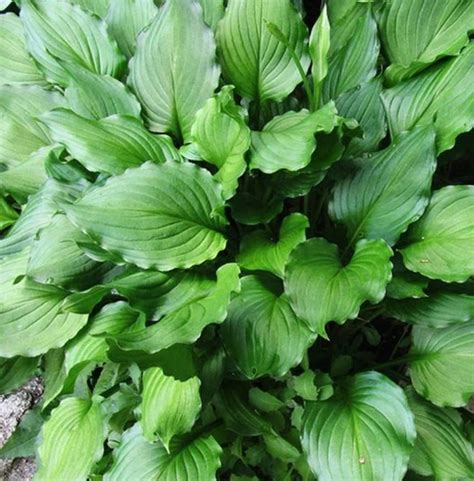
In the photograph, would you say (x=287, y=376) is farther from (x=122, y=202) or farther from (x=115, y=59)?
(x=115, y=59)

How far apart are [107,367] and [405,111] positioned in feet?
2.51

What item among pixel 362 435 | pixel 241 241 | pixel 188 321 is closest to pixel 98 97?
pixel 241 241

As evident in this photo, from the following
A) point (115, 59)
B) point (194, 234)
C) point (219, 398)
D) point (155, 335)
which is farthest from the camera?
point (115, 59)

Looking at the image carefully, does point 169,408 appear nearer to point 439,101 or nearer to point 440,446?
point 440,446

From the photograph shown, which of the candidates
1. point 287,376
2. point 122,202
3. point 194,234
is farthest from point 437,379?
point 122,202

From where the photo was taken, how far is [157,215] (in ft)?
3.26

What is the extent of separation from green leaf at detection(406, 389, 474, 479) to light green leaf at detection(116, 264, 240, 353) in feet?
1.50

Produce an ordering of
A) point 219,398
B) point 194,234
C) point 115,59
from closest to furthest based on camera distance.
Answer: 1. point 194,234
2. point 219,398
3. point 115,59

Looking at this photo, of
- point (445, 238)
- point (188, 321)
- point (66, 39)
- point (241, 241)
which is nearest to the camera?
point (188, 321)

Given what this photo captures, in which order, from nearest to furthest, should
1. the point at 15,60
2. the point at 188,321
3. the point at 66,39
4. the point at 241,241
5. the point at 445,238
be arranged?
the point at 188,321 → the point at 445,238 → the point at 241,241 → the point at 66,39 → the point at 15,60

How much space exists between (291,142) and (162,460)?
0.58m

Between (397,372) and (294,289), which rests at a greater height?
(294,289)

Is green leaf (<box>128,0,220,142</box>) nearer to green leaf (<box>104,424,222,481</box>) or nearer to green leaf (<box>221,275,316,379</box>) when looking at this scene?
green leaf (<box>221,275,316,379</box>)

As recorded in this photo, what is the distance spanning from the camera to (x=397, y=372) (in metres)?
1.28
